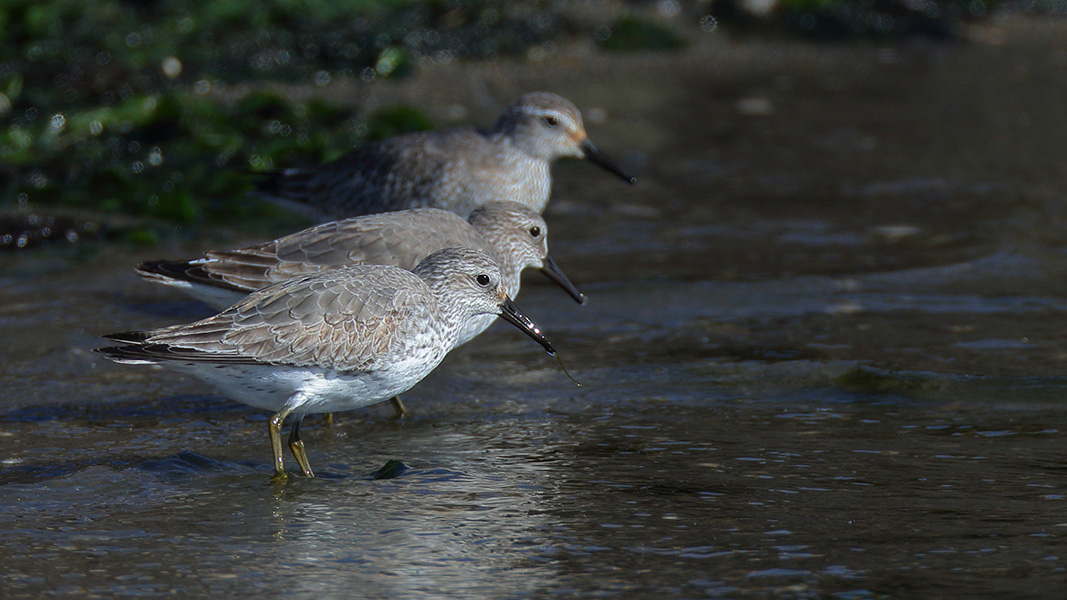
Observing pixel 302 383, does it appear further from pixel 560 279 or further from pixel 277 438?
pixel 560 279

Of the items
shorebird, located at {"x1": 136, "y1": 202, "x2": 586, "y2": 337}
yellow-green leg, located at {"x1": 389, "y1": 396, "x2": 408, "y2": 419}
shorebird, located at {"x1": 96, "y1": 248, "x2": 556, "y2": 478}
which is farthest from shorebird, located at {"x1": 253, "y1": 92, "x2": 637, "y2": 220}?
shorebird, located at {"x1": 96, "y1": 248, "x2": 556, "y2": 478}

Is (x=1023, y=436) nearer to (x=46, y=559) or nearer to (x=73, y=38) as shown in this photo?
(x=46, y=559)

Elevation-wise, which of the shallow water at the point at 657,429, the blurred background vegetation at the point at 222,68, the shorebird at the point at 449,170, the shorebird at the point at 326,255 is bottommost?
the shallow water at the point at 657,429

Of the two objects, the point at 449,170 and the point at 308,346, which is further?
the point at 449,170

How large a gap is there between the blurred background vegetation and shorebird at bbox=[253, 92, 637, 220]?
0.84 m

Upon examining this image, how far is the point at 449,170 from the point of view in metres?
7.97

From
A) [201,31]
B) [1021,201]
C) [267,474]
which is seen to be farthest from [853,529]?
[201,31]

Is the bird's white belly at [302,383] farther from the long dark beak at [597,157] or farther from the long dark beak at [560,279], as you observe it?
the long dark beak at [597,157]

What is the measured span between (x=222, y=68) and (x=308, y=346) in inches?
308

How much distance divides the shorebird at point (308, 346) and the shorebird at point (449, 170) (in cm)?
258

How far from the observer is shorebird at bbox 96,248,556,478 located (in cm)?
505

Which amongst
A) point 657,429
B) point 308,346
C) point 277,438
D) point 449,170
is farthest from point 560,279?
point 277,438

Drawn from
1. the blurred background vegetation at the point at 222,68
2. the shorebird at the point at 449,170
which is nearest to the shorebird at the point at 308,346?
the shorebird at the point at 449,170

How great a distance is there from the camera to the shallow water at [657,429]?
4.29 meters
